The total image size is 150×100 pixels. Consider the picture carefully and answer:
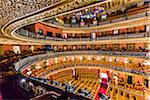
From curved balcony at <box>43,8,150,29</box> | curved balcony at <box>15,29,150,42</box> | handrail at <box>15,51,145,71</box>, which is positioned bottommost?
handrail at <box>15,51,145,71</box>

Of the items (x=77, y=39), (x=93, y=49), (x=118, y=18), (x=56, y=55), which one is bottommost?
(x=56, y=55)

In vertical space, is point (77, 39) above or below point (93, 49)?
above

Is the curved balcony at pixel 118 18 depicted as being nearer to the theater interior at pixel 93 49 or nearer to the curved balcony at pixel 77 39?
the theater interior at pixel 93 49

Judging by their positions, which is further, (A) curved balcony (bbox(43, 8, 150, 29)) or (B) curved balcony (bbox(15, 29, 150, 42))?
(A) curved balcony (bbox(43, 8, 150, 29))

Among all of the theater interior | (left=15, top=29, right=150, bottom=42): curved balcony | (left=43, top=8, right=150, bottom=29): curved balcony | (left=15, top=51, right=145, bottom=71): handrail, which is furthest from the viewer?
(left=43, top=8, right=150, bottom=29): curved balcony

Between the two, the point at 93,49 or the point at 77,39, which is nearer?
the point at 93,49

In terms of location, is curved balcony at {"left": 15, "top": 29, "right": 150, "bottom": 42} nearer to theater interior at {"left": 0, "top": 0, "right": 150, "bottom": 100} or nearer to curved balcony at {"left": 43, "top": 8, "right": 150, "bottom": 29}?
theater interior at {"left": 0, "top": 0, "right": 150, "bottom": 100}

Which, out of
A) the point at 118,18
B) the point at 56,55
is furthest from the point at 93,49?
the point at 118,18

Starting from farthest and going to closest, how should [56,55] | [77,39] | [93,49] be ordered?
[77,39] < [93,49] < [56,55]

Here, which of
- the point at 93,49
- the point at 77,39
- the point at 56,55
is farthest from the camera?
the point at 77,39

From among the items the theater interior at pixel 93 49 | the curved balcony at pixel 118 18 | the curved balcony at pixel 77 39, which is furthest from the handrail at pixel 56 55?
the curved balcony at pixel 118 18

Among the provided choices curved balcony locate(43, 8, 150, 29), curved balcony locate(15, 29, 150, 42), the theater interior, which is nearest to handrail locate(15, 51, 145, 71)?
the theater interior

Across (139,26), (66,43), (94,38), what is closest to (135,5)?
(139,26)

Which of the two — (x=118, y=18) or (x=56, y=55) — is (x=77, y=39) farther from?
(x=118, y=18)
